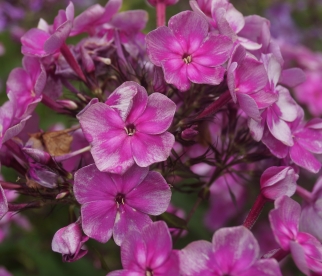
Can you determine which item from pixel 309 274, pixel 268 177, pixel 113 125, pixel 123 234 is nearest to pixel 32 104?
pixel 113 125

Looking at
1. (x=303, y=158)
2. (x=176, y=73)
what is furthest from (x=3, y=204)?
A: (x=303, y=158)

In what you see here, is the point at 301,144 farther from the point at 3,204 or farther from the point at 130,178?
the point at 3,204

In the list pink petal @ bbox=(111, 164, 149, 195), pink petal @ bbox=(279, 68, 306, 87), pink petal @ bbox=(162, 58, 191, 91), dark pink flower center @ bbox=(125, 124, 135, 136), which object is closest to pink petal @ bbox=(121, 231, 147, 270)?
pink petal @ bbox=(111, 164, 149, 195)

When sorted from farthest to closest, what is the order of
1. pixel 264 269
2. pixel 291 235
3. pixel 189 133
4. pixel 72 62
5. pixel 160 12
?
1. pixel 160 12
2. pixel 72 62
3. pixel 189 133
4. pixel 291 235
5. pixel 264 269

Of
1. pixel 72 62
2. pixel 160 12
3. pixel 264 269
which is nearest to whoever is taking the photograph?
pixel 264 269

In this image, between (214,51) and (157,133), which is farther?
(214,51)

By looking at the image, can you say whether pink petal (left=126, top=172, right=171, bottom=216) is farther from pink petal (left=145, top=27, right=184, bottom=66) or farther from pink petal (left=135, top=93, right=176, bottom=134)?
pink petal (left=145, top=27, right=184, bottom=66)

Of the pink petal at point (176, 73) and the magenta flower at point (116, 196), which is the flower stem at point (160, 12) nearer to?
the pink petal at point (176, 73)

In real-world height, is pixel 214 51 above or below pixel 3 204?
above

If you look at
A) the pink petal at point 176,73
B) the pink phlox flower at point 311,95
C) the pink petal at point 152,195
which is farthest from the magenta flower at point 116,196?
the pink phlox flower at point 311,95
